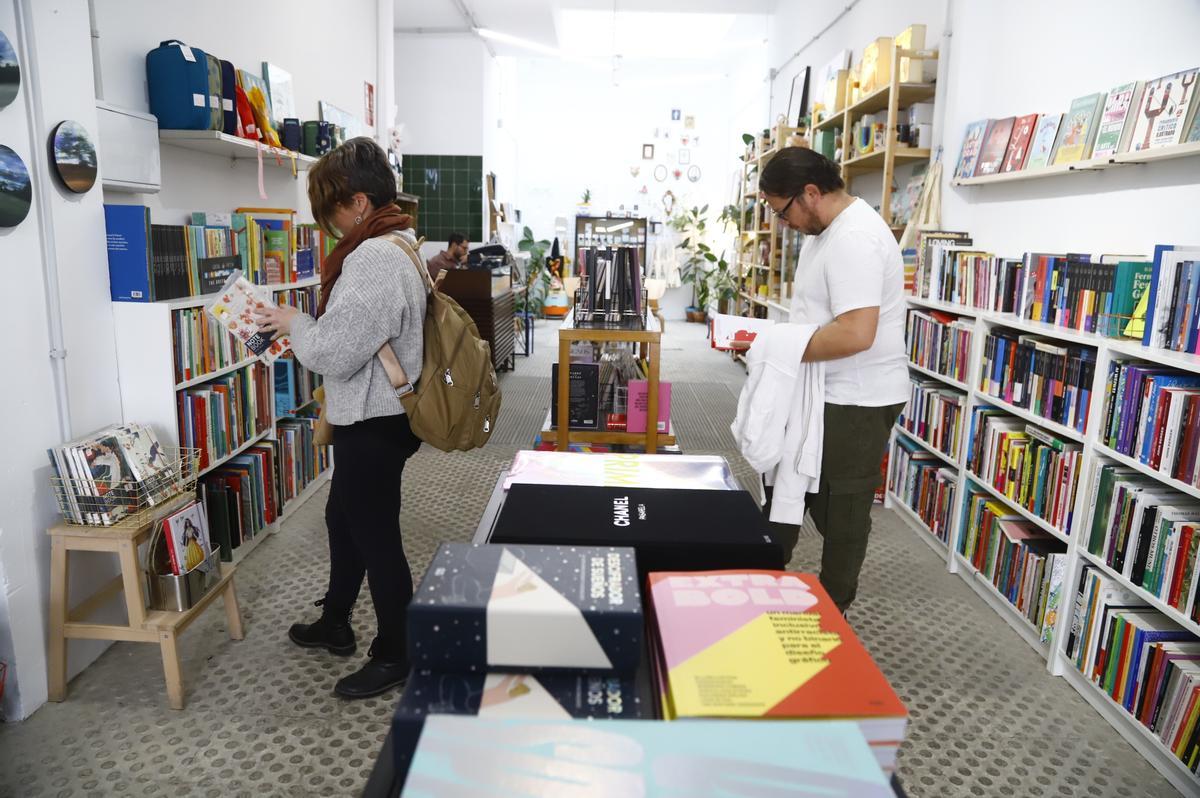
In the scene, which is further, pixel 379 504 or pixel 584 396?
pixel 584 396

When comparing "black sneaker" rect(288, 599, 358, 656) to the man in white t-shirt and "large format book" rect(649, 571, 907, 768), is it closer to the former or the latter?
the man in white t-shirt

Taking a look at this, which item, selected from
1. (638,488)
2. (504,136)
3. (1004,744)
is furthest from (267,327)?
(504,136)

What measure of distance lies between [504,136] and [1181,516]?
9.80m

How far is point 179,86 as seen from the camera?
290cm

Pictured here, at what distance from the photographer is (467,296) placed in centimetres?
639

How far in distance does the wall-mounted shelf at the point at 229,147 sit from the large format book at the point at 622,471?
230 cm

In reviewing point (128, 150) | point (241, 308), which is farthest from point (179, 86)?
point (241, 308)

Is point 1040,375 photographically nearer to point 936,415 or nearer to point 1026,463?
point 1026,463

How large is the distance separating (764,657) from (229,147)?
3.29 m

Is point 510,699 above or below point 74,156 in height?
below

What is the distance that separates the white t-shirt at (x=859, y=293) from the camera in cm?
204

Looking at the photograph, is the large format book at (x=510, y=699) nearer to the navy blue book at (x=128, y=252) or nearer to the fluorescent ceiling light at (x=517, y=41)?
the navy blue book at (x=128, y=252)

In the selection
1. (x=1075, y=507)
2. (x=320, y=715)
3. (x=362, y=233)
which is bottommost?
(x=320, y=715)

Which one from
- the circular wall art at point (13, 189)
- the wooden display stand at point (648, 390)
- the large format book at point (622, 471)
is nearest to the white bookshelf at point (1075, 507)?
the wooden display stand at point (648, 390)
